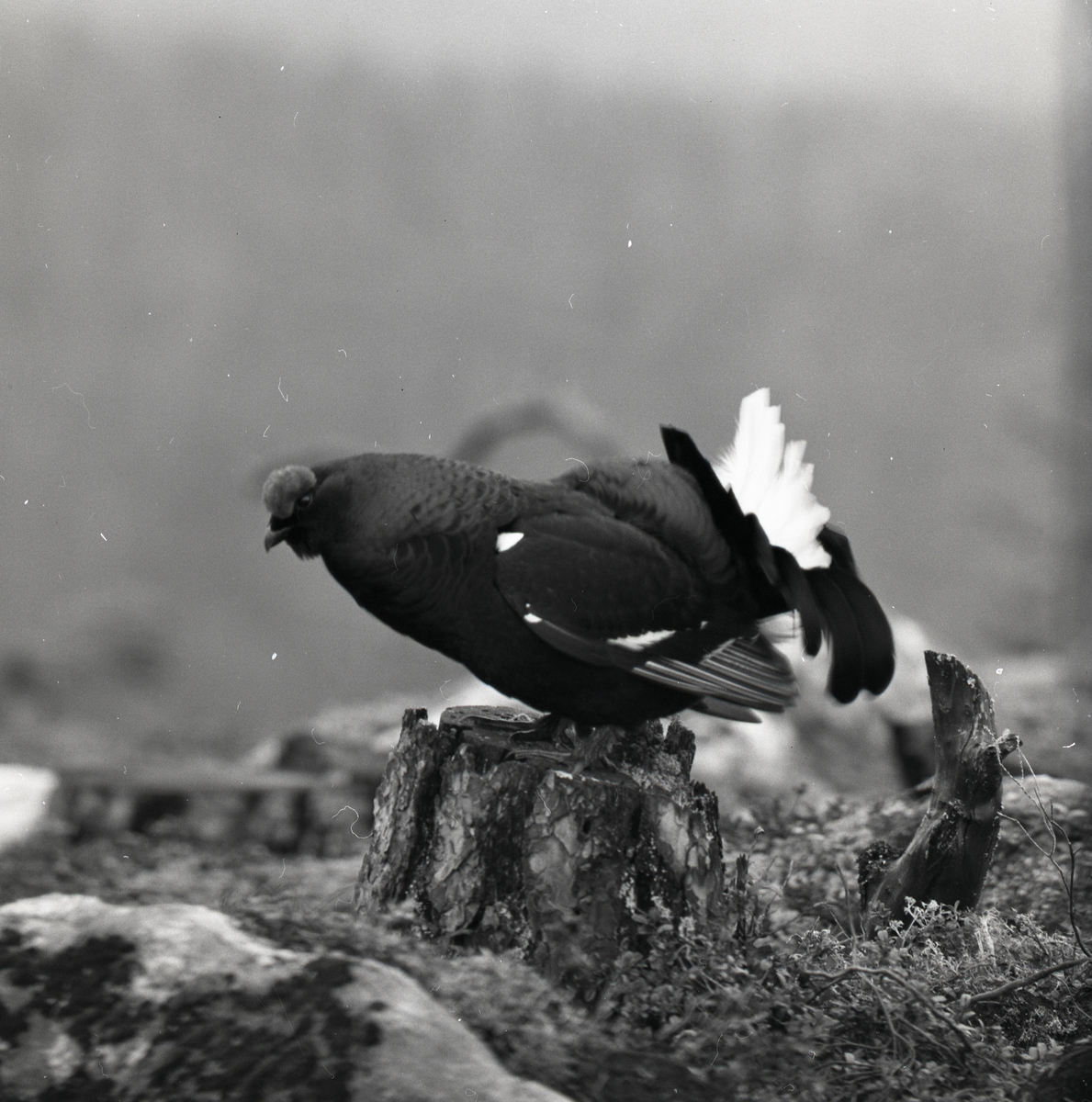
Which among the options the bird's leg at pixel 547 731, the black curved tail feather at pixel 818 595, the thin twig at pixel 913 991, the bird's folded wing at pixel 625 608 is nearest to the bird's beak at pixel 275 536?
the bird's folded wing at pixel 625 608

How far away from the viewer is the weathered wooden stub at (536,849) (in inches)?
112

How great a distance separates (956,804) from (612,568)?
112cm

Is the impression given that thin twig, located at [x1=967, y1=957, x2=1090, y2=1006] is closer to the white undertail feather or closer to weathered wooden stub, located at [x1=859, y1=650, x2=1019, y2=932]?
weathered wooden stub, located at [x1=859, y1=650, x2=1019, y2=932]

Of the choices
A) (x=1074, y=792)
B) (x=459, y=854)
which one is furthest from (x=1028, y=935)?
(x=459, y=854)

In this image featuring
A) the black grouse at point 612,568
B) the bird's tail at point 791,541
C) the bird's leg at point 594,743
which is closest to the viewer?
the black grouse at point 612,568

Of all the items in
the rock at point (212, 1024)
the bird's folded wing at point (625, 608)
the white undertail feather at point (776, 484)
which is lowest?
the rock at point (212, 1024)

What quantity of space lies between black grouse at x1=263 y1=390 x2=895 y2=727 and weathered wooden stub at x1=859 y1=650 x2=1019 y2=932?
0.63ft

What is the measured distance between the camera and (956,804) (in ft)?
10.5

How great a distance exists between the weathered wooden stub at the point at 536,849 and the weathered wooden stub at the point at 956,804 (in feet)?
1.91

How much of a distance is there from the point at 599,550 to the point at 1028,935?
151 centimetres

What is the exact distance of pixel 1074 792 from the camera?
418 centimetres

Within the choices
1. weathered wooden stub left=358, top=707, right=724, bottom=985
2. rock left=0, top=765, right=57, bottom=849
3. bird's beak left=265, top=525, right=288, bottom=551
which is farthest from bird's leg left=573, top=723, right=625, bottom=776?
rock left=0, top=765, right=57, bottom=849

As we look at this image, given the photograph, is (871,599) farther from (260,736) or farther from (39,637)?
(39,637)

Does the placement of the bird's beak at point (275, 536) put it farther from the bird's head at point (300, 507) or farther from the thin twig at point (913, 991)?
the thin twig at point (913, 991)
